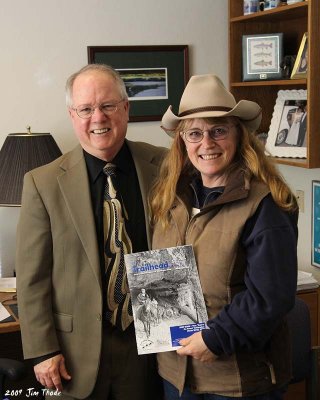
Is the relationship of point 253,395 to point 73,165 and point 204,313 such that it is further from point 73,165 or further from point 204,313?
point 73,165

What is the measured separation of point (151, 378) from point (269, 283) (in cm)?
57

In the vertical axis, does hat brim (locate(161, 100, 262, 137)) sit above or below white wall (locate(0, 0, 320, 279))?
below

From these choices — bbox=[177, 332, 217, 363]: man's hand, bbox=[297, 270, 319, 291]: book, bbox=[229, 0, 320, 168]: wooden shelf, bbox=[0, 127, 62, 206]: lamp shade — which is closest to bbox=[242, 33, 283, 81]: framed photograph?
bbox=[229, 0, 320, 168]: wooden shelf

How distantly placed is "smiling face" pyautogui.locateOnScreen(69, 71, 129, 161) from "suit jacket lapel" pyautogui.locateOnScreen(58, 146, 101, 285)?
0.08 m

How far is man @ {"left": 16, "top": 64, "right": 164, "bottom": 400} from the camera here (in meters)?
1.71

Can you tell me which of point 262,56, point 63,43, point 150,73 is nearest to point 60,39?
point 63,43

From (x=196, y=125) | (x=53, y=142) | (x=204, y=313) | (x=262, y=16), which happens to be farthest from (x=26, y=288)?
(x=262, y=16)

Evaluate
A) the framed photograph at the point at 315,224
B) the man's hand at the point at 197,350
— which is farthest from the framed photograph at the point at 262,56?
the man's hand at the point at 197,350

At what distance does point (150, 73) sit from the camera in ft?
9.67

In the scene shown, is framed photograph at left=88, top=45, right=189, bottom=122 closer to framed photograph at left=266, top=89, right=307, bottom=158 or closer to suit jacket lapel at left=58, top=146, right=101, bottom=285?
framed photograph at left=266, top=89, right=307, bottom=158

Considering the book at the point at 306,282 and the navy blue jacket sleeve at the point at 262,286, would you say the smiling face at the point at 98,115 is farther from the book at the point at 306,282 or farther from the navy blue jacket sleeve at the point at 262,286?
the book at the point at 306,282

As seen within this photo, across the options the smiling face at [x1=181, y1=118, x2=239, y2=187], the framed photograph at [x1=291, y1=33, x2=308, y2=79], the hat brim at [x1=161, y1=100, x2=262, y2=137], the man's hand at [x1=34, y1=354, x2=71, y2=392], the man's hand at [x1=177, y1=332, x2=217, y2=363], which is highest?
the framed photograph at [x1=291, y1=33, x2=308, y2=79]

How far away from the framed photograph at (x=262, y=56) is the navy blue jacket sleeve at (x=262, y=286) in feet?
4.53

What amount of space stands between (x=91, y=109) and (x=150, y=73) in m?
1.28
